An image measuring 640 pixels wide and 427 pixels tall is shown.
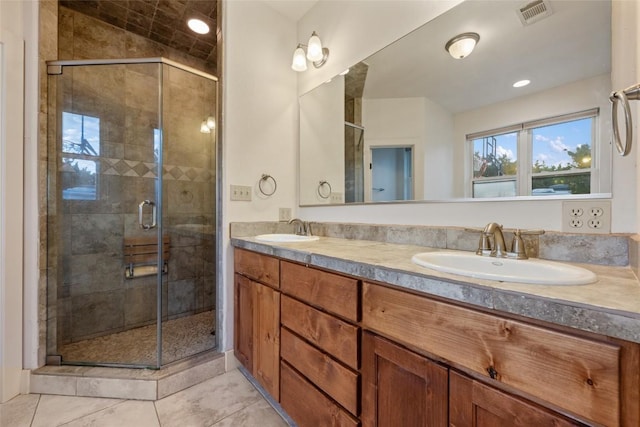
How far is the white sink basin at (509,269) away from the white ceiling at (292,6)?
6.60ft

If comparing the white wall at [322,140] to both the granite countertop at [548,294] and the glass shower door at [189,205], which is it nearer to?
the glass shower door at [189,205]

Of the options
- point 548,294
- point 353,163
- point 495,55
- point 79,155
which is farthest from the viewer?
point 79,155

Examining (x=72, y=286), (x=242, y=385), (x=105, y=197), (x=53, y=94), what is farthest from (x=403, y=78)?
(x=72, y=286)

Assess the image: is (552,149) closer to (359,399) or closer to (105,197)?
(359,399)

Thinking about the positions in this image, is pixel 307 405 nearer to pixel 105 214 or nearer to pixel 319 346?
pixel 319 346

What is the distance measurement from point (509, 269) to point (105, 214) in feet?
8.95

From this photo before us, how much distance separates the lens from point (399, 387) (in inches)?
30.5

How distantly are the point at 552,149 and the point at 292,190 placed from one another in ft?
5.17

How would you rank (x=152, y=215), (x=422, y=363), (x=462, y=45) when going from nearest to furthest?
(x=422, y=363)
(x=462, y=45)
(x=152, y=215)

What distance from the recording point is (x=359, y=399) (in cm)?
89

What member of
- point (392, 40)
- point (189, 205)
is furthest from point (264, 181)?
point (392, 40)

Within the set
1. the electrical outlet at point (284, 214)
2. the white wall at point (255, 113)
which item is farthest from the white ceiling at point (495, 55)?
the electrical outlet at point (284, 214)

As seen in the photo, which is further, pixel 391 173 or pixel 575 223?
pixel 391 173

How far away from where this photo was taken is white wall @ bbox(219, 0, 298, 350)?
180cm
